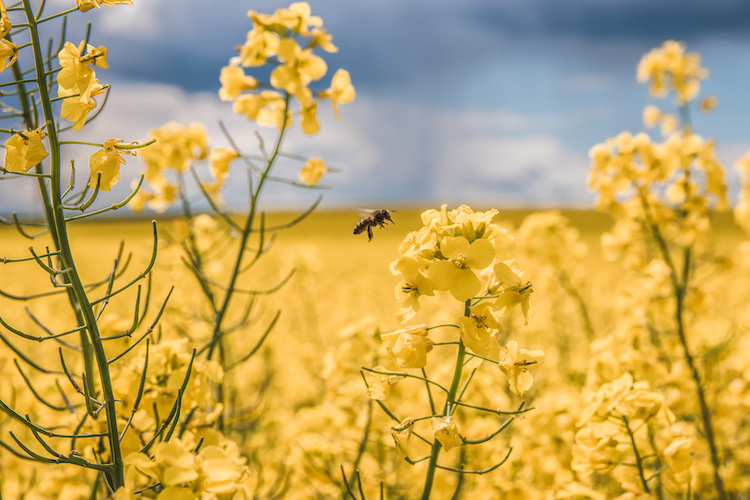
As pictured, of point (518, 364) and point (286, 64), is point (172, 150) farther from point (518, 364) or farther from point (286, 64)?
point (518, 364)

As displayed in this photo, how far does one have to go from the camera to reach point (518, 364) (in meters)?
1.27

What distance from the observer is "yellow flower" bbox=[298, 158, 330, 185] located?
2258mm

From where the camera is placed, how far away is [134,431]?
159 cm

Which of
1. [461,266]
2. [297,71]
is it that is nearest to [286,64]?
[297,71]

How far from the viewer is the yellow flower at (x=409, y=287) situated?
4.06ft

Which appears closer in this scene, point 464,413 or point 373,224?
point 373,224

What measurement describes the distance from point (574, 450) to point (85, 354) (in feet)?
5.38

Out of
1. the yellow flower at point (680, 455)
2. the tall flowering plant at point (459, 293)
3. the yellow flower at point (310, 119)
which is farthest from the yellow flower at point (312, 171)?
the yellow flower at point (680, 455)

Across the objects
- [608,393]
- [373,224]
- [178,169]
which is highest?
[178,169]

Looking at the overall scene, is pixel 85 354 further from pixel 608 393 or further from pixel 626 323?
pixel 626 323

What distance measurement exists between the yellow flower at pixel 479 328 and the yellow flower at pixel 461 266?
0.06 meters

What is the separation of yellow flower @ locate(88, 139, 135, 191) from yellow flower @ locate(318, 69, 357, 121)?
1166 millimetres

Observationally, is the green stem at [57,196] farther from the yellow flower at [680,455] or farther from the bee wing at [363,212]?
the yellow flower at [680,455]

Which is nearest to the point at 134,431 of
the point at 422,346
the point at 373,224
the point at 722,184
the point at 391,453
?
the point at 422,346
